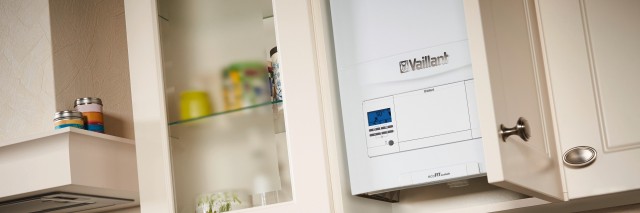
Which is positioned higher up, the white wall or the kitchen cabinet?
the white wall

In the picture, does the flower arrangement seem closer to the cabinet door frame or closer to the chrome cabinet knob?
the cabinet door frame

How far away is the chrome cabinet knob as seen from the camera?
4.03 ft

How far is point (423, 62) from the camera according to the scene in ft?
5.01

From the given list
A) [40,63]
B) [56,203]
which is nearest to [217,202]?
[56,203]

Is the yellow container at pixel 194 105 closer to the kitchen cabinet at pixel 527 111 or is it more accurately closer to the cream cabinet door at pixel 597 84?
the kitchen cabinet at pixel 527 111

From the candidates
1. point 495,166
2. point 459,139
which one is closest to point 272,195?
point 459,139

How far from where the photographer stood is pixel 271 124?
5.22 feet

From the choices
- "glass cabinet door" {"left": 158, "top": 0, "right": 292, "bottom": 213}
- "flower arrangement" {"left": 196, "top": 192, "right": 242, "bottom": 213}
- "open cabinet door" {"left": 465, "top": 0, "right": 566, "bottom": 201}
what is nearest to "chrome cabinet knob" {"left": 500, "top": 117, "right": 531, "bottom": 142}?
"open cabinet door" {"left": 465, "top": 0, "right": 566, "bottom": 201}

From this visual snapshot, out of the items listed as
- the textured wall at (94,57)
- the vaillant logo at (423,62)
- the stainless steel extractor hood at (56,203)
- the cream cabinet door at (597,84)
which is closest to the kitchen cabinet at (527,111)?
the cream cabinet door at (597,84)

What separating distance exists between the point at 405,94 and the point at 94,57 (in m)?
0.87

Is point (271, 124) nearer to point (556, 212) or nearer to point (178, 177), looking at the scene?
point (178, 177)

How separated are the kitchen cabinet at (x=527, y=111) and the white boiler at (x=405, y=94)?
0.03 metres

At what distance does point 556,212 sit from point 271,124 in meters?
0.60

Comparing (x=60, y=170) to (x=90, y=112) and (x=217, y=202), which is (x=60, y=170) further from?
(x=217, y=202)
